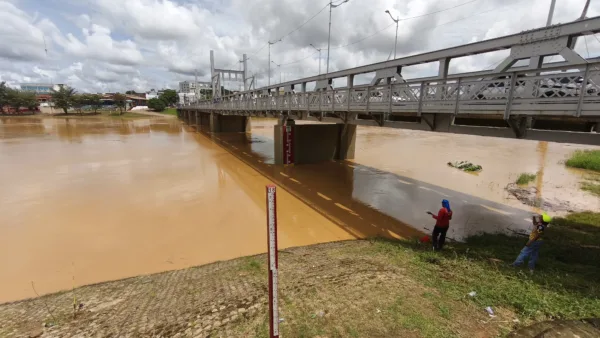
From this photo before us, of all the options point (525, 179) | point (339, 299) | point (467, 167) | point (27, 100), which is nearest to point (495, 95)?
point (339, 299)

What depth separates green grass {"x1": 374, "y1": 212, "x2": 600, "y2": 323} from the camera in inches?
165

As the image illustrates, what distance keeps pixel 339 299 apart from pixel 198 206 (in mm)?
8721

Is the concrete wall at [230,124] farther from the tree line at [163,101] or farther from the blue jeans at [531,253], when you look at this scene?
the tree line at [163,101]

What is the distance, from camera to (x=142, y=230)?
30.9 feet

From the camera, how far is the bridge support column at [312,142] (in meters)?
19.7

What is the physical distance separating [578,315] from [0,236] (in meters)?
14.4

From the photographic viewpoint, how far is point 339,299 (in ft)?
15.2

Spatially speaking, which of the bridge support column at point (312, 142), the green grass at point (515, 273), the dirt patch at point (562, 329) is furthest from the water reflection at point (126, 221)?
the dirt patch at point (562, 329)

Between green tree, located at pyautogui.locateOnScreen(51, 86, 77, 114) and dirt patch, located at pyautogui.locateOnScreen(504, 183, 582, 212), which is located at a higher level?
green tree, located at pyautogui.locateOnScreen(51, 86, 77, 114)

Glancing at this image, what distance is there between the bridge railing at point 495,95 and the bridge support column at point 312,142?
311 inches

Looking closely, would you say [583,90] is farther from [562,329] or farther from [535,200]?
[535,200]

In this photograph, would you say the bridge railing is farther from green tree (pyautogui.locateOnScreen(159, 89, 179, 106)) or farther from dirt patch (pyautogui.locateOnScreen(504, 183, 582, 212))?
green tree (pyautogui.locateOnScreen(159, 89, 179, 106))

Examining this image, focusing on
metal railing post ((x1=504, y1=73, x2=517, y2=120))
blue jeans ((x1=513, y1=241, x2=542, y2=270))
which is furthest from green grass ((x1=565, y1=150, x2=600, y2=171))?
blue jeans ((x1=513, y1=241, x2=542, y2=270))

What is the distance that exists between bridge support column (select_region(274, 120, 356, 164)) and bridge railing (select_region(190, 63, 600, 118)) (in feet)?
25.9
